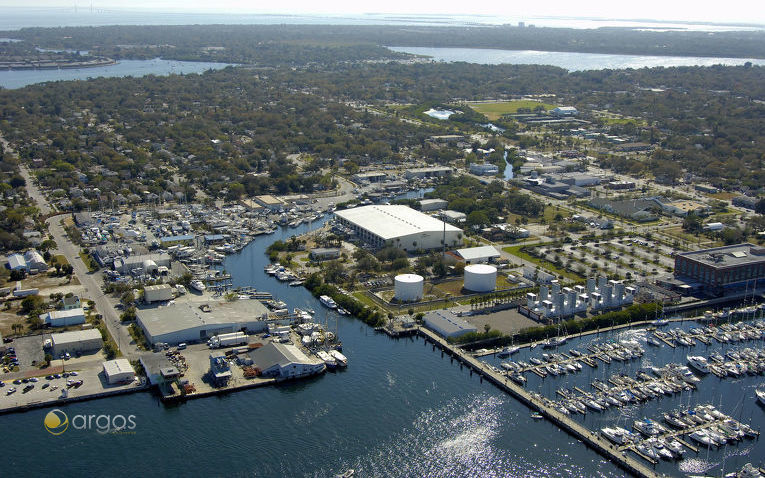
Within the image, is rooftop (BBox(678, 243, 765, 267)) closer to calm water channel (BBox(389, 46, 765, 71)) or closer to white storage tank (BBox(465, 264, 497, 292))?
white storage tank (BBox(465, 264, 497, 292))

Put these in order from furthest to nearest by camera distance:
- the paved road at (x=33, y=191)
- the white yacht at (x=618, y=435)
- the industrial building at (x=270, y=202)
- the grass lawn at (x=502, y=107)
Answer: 1. the grass lawn at (x=502, y=107)
2. the industrial building at (x=270, y=202)
3. the paved road at (x=33, y=191)
4. the white yacht at (x=618, y=435)

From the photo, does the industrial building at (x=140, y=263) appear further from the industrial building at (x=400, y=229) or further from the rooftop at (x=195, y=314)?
the industrial building at (x=400, y=229)

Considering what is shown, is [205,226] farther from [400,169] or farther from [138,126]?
[138,126]

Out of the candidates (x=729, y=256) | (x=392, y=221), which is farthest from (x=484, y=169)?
(x=729, y=256)

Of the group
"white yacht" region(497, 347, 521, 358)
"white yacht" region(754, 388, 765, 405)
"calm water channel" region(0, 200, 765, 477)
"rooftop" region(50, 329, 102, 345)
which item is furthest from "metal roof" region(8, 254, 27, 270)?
"white yacht" region(754, 388, 765, 405)

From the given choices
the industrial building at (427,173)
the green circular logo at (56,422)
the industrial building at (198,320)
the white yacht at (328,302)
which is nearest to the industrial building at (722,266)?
the white yacht at (328,302)

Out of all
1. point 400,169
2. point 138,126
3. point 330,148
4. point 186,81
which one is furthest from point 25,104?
point 400,169
